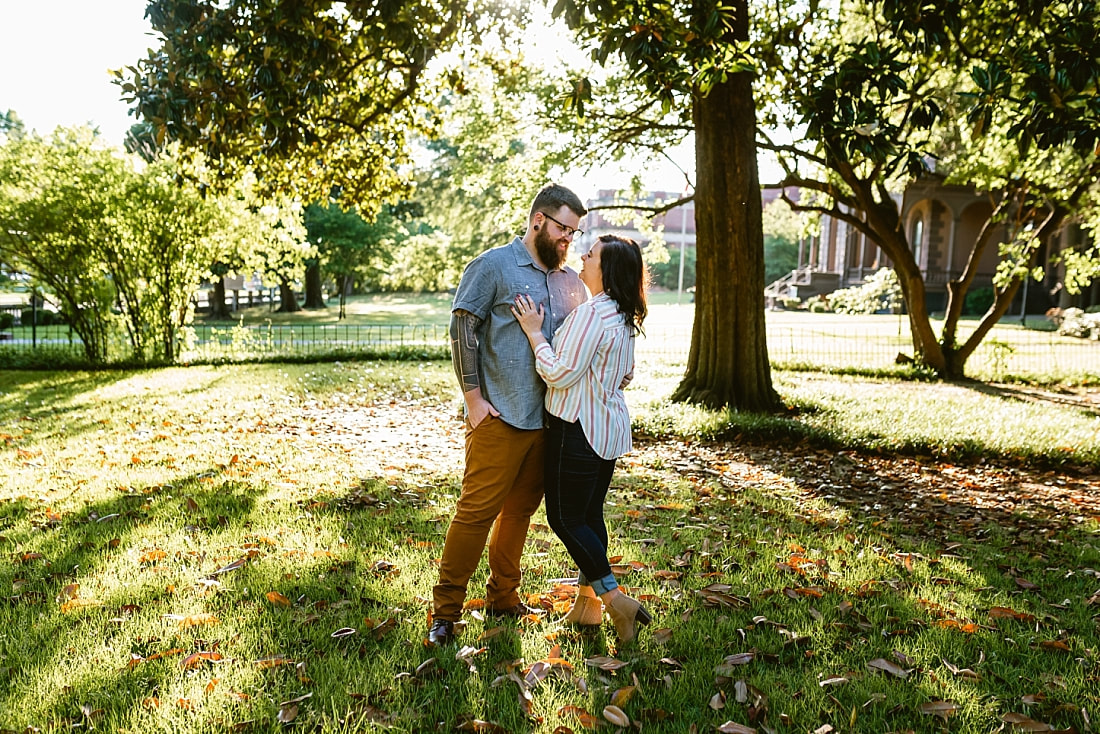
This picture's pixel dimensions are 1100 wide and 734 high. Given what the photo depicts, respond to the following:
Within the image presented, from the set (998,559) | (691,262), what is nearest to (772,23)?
(998,559)

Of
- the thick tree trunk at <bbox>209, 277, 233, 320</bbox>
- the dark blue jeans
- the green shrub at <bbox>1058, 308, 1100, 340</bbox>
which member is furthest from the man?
the thick tree trunk at <bbox>209, 277, 233, 320</bbox>

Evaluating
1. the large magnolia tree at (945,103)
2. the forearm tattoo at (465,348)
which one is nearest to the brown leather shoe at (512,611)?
the forearm tattoo at (465,348)

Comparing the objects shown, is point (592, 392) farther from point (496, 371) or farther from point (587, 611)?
point (587, 611)

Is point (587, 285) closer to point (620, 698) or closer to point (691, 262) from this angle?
point (620, 698)

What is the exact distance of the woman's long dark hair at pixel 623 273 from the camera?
3549mm

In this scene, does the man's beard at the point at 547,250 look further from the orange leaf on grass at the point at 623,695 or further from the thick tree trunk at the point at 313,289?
the thick tree trunk at the point at 313,289

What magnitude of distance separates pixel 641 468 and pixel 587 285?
4415 mm

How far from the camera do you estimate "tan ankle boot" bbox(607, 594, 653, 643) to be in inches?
141

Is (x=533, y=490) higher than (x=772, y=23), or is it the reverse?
(x=772, y=23)

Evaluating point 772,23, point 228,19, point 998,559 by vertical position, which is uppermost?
point 772,23

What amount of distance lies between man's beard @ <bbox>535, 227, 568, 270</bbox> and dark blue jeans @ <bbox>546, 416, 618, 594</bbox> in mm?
729

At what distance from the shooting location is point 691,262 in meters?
77.6

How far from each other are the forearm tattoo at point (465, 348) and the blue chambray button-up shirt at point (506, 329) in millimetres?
42

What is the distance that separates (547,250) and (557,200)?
24 cm
